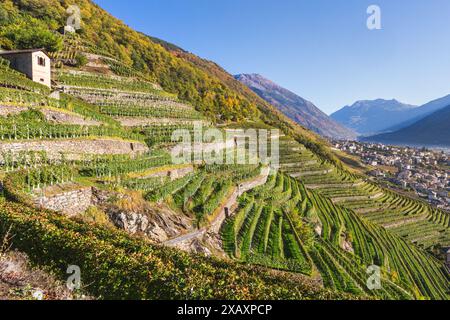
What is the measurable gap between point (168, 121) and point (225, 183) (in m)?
18.3

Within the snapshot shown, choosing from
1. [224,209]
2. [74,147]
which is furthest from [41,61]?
[224,209]

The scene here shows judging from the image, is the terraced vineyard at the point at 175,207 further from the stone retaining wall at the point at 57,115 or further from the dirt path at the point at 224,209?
the dirt path at the point at 224,209

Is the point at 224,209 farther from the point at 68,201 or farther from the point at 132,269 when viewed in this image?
the point at 132,269

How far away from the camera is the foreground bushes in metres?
10.0

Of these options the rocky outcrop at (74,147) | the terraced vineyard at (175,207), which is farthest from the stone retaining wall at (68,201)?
the rocky outcrop at (74,147)

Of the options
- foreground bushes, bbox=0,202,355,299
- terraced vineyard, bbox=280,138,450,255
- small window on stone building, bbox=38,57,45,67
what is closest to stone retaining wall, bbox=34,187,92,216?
foreground bushes, bbox=0,202,355,299

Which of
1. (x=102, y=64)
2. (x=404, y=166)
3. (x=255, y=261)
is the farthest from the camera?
(x=404, y=166)

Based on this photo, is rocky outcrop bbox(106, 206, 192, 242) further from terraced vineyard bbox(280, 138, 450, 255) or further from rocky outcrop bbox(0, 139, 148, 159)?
terraced vineyard bbox(280, 138, 450, 255)

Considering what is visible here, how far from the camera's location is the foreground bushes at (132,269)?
1002 centimetres

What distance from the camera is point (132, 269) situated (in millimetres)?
10508

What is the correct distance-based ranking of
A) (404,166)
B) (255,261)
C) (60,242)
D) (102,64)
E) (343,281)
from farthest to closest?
(404,166)
(102,64)
(343,281)
(255,261)
(60,242)
